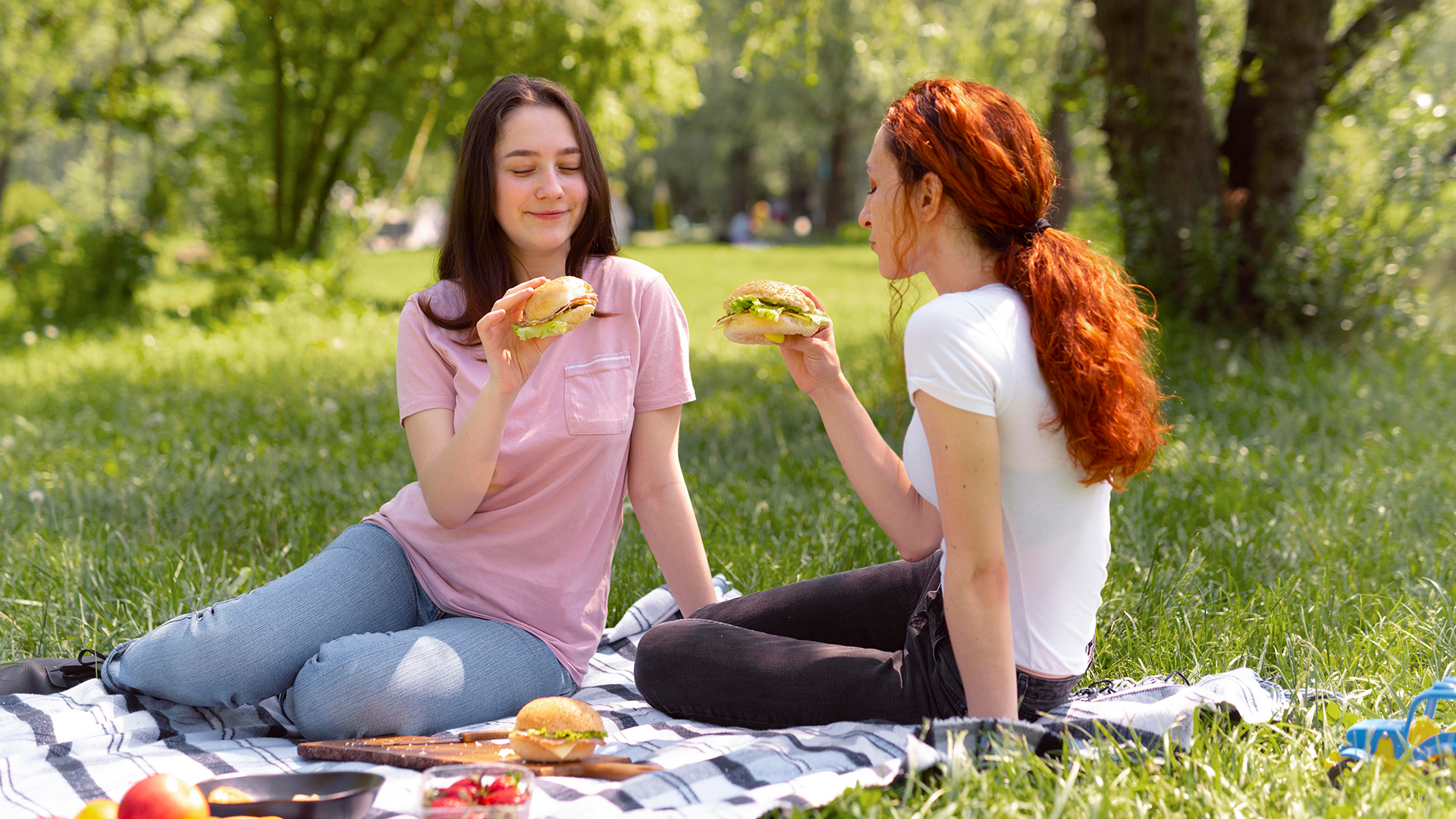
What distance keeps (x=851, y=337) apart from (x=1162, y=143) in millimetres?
3555

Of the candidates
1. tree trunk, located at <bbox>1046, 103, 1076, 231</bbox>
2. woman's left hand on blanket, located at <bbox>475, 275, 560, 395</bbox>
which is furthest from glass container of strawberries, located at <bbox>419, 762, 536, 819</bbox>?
tree trunk, located at <bbox>1046, 103, 1076, 231</bbox>

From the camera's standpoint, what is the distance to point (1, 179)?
23391mm

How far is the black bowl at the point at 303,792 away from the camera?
6.72ft

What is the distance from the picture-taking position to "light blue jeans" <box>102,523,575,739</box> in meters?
2.63

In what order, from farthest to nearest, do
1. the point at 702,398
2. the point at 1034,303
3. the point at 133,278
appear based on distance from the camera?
the point at 133,278 < the point at 702,398 < the point at 1034,303

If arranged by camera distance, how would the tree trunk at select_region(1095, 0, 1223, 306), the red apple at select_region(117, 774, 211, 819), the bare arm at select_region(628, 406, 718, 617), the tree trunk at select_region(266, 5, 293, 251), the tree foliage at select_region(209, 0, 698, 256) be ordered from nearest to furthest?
the red apple at select_region(117, 774, 211, 819) → the bare arm at select_region(628, 406, 718, 617) → the tree trunk at select_region(1095, 0, 1223, 306) → the tree trunk at select_region(266, 5, 293, 251) → the tree foliage at select_region(209, 0, 698, 256)

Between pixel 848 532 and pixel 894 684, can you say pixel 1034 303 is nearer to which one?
pixel 894 684

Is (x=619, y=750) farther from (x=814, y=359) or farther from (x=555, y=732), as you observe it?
(x=814, y=359)

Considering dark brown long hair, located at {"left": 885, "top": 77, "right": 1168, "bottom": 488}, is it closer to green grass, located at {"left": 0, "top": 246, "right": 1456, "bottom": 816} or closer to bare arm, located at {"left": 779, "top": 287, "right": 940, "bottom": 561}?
Result: bare arm, located at {"left": 779, "top": 287, "right": 940, "bottom": 561}

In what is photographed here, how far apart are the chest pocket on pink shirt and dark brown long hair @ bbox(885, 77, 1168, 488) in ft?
3.48

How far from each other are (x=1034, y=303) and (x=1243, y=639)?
1.57m

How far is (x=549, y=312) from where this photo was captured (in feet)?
8.76

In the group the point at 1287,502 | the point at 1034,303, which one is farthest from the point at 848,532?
the point at 1034,303

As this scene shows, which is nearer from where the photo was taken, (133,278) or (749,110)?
(133,278)
